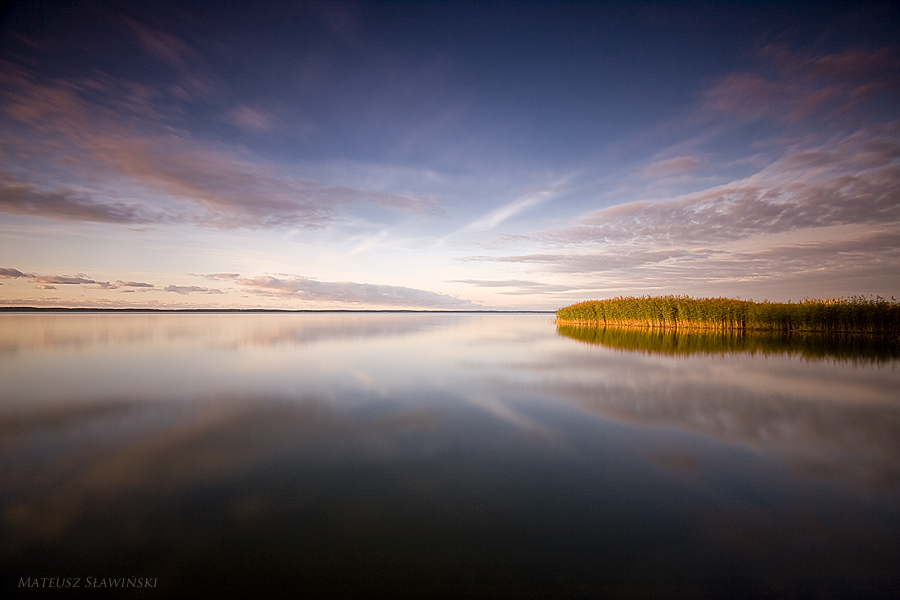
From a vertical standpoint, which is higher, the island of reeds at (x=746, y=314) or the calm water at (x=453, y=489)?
the island of reeds at (x=746, y=314)

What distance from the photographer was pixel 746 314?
98.9 feet

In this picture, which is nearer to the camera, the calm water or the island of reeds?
the calm water

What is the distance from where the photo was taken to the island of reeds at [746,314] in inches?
959

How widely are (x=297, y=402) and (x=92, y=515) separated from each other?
4.29m

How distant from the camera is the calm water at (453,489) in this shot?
2.88 m

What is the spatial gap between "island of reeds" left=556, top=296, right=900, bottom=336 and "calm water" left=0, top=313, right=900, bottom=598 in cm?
2260

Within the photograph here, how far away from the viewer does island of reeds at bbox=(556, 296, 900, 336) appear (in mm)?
24359

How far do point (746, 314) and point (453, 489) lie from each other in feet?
116

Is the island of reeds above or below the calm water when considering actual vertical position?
above

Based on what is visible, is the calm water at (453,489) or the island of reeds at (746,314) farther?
the island of reeds at (746,314)

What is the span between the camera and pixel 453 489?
13.8 ft

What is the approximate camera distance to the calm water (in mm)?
2877

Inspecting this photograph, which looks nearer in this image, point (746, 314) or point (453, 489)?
point (453, 489)

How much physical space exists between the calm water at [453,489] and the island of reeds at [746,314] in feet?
74.2
